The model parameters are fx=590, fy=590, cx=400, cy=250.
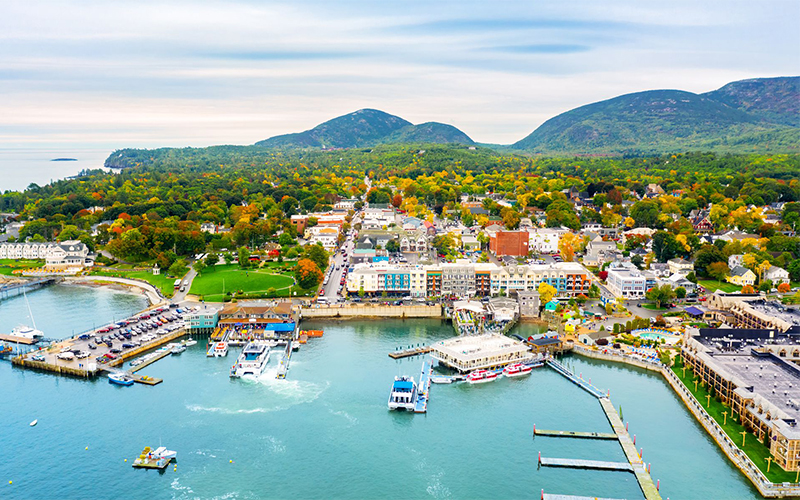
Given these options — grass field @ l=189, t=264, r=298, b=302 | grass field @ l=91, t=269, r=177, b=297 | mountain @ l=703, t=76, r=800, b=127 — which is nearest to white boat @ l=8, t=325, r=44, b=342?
grass field @ l=91, t=269, r=177, b=297

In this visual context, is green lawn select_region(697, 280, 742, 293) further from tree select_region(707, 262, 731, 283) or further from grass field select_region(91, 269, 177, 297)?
grass field select_region(91, 269, 177, 297)

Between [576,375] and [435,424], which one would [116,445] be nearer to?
[435,424]

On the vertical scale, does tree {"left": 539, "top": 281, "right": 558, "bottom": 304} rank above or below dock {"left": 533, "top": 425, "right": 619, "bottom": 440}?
above

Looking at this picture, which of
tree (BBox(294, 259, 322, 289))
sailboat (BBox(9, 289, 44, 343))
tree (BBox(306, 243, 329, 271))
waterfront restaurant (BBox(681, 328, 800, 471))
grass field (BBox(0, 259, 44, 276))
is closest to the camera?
waterfront restaurant (BBox(681, 328, 800, 471))

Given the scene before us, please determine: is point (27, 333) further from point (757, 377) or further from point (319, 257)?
point (757, 377)

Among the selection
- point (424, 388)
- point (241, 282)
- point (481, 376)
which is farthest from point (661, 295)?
point (241, 282)

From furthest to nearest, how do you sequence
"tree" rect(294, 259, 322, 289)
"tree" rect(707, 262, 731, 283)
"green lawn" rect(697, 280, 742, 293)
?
"tree" rect(707, 262, 731, 283) < "green lawn" rect(697, 280, 742, 293) < "tree" rect(294, 259, 322, 289)

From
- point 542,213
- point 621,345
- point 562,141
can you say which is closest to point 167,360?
point 621,345
